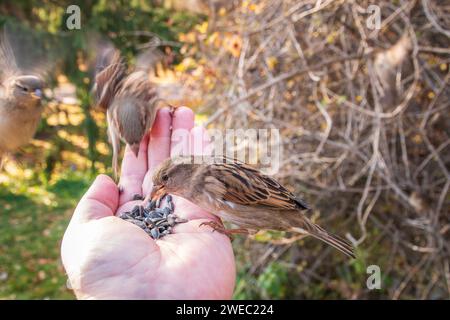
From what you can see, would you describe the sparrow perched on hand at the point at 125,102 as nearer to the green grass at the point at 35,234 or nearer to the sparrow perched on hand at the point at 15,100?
the sparrow perched on hand at the point at 15,100

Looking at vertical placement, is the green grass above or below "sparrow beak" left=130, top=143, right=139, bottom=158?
below

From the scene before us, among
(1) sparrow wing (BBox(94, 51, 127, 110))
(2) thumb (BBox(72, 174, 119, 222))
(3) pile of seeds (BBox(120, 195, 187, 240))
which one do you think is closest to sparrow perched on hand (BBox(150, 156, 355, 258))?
(3) pile of seeds (BBox(120, 195, 187, 240))

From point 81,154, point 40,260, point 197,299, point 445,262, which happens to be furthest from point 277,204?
point 81,154

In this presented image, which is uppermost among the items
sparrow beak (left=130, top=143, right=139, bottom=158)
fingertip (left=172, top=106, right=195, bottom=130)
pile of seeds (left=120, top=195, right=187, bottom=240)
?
fingertip (left=172, top=106, right=195, bottom=130)

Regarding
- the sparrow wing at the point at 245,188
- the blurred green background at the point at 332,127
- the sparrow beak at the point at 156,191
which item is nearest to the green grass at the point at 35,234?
the blurred green background at the point at 332,127

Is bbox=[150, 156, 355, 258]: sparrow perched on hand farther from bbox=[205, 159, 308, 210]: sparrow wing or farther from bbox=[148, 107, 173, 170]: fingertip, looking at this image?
bbox=[148, 107, 173, 170]: fingertip

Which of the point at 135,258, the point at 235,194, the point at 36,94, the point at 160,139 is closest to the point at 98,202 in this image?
the point at 135,258
